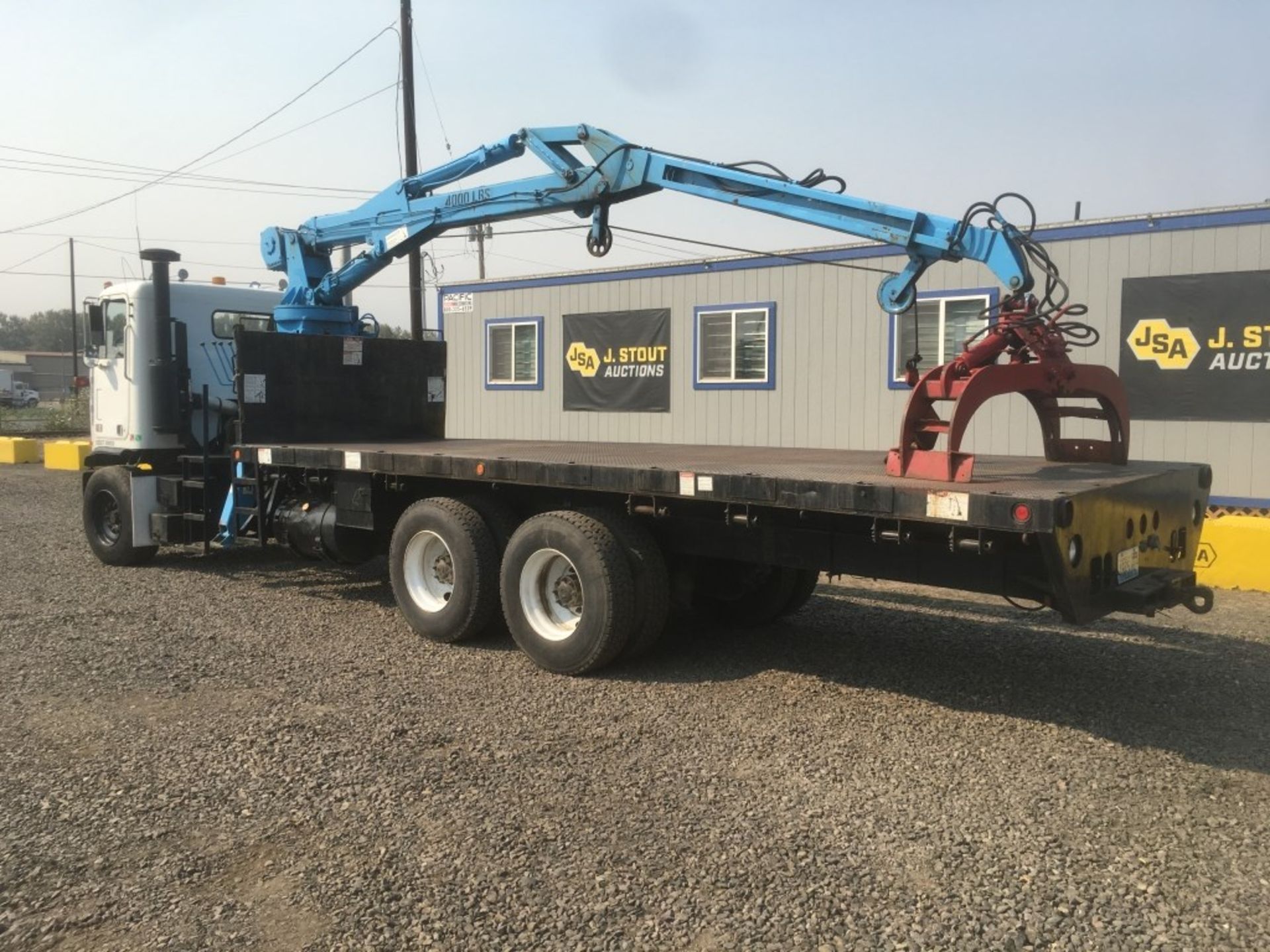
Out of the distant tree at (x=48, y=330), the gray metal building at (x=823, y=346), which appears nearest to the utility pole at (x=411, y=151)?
the gray metal building at (x=823, y=346)

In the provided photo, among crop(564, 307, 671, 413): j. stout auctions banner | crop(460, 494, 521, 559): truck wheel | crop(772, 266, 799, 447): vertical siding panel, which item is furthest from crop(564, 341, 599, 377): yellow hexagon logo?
crop(460, 494, 521, 559): truck wheel

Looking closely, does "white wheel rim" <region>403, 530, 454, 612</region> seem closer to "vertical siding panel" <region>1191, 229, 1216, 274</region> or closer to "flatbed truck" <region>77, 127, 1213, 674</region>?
"flatbed truck" <region>77, 127, 1213, 674</region>

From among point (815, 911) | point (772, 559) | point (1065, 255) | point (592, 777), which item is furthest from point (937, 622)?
point (1065, 255)

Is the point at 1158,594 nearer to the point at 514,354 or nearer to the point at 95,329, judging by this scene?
the point at 95,329

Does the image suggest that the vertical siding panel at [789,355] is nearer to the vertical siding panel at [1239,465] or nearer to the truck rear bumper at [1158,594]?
the vertical siding panel at [1239,465]

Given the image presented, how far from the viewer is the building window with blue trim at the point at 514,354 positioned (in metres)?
16.4

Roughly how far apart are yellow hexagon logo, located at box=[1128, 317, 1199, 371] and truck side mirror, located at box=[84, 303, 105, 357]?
1077 centimetres

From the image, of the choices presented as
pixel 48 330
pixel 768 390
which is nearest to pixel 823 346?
pixel 768 390

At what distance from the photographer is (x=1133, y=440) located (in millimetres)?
11562

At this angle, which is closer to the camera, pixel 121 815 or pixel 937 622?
pixel 121 815

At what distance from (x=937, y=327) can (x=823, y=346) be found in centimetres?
148

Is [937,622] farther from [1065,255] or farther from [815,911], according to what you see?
[1065,255]

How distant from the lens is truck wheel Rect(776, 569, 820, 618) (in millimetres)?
7484

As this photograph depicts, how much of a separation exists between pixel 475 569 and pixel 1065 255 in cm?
812
